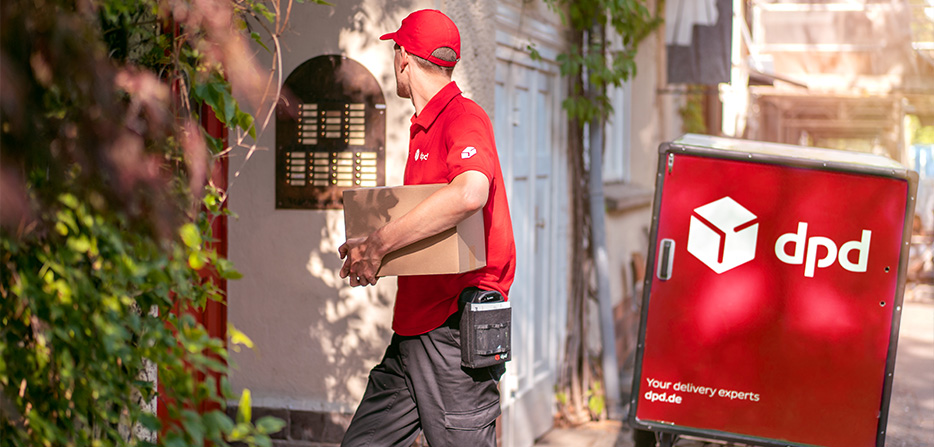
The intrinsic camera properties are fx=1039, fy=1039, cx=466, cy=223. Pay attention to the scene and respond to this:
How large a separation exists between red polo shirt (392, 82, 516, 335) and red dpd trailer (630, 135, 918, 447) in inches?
57.3

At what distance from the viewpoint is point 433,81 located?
313 centimetres

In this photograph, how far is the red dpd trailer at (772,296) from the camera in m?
4.20

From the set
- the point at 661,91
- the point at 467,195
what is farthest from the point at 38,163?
the point at 661,91

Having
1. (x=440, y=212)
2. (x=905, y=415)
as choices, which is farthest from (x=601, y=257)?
(x=440, y=212)

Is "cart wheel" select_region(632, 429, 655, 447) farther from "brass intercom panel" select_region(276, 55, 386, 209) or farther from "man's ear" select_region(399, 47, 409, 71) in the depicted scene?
"man's ear" select_region(399, 47, 409, 71)

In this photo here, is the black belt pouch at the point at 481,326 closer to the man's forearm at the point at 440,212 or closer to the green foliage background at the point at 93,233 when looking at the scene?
the man's forearm at the point at 440,212

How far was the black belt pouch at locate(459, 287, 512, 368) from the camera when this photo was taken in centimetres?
297

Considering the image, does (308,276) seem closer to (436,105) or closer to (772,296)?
(436,105)

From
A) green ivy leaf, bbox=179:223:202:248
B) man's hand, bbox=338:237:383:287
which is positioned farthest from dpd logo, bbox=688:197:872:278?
green ivy leaf, bbox=179:223:202:248

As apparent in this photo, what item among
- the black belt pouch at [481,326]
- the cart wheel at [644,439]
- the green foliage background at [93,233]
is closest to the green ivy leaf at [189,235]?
the green foliage background at [93,233]

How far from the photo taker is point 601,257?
6508mm

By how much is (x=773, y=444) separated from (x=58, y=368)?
323 cm

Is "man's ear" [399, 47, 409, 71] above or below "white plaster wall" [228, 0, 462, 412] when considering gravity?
above

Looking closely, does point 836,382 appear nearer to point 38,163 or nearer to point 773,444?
point 773,444
